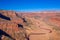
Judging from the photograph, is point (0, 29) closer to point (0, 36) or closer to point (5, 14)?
point (0, 36)

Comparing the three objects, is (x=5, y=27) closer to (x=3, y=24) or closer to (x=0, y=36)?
(x=3, y=24)

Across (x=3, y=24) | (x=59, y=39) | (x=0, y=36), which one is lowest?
(x=59, y=39)

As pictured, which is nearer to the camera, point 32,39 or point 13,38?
point 13,38

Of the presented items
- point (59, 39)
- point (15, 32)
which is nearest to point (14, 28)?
point (15, 32)

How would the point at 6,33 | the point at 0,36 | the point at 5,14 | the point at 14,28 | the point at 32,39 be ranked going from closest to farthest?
the point at 0,36
the point at 6,33
the point at 14,28
the point at 32,39
the point at 5,14

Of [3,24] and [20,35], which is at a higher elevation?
[3,24]

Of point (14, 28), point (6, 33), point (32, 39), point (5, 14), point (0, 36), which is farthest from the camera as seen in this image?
point (5, 14)

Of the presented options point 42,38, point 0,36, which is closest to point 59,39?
point 42,38

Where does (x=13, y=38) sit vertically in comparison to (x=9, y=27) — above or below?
below

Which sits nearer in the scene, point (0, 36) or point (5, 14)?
point (0, 36)
